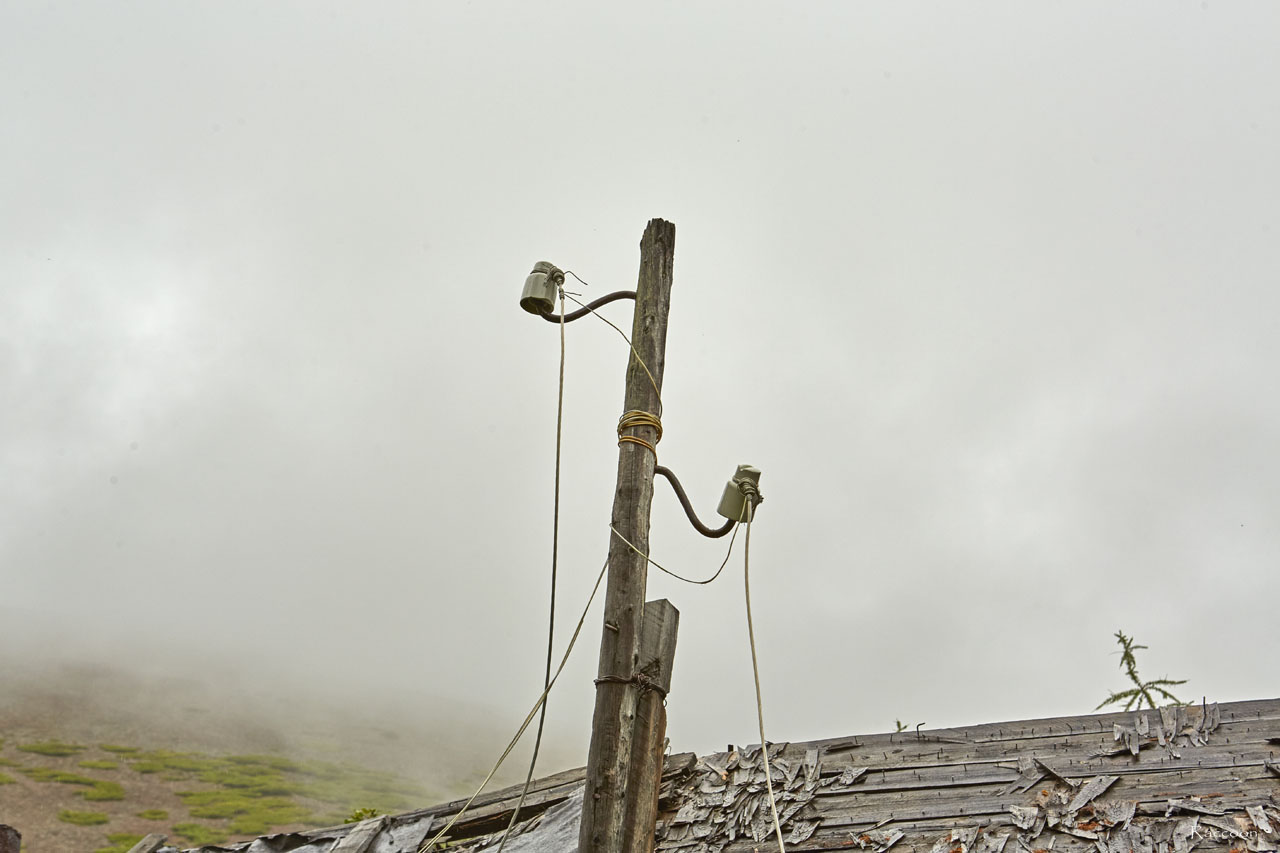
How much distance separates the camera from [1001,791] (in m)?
4.04

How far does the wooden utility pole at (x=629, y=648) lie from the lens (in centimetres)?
375

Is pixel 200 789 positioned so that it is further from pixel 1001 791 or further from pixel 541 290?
pixel 1001 791

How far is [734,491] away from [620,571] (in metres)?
0.98

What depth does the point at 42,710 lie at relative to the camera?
40406mm

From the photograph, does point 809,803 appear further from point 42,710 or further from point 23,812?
point 42,710

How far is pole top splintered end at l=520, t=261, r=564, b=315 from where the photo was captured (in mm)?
4938

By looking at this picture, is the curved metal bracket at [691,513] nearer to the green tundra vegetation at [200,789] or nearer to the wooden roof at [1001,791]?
the wooden roof at [1001,791]

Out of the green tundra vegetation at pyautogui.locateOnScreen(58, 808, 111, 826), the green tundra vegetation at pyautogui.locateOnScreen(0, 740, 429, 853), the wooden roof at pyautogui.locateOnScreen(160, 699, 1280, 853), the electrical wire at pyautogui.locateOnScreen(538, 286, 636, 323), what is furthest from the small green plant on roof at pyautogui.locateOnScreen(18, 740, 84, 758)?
the electrical wire at pyautogui.locateOnScreen(538, 286, 636, 323)

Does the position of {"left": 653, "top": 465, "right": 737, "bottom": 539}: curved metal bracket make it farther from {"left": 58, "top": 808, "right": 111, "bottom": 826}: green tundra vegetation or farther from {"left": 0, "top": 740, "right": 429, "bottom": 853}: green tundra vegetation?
{"left": 58, "top": 808, "right": 111, "bottom": 826}: green tundra vegetation

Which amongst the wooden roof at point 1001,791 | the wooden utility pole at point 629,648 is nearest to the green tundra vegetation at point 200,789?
the wooden roof at point 1001,791

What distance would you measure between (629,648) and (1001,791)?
1806 millimetres

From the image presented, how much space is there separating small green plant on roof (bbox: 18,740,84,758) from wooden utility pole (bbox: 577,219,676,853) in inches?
1601

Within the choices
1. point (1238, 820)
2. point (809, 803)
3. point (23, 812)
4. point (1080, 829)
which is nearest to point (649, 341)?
point (809, 803)

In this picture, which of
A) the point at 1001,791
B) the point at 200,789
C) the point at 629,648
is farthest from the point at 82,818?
the point at 1001,791
